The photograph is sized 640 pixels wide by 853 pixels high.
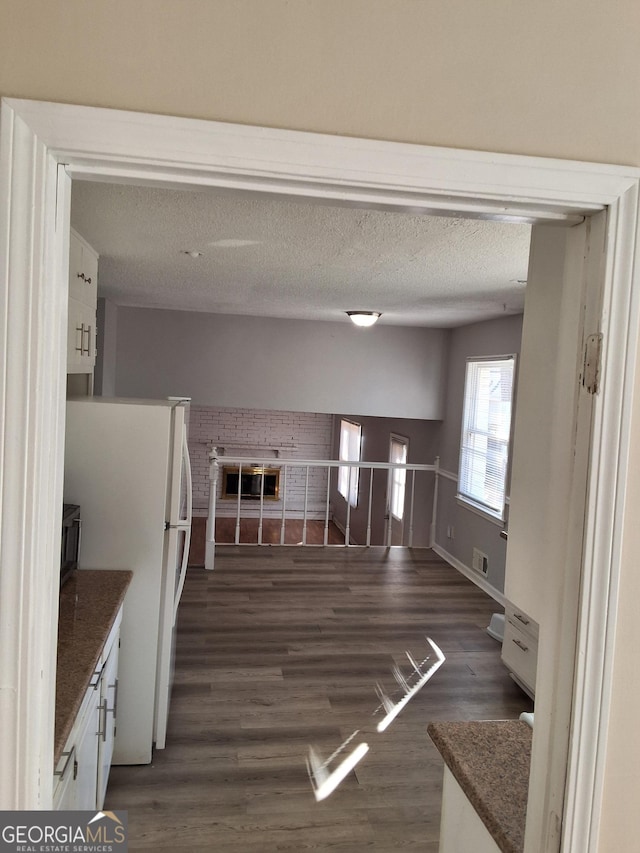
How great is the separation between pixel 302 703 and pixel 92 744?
5.37 ft

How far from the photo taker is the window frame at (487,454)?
206 inches

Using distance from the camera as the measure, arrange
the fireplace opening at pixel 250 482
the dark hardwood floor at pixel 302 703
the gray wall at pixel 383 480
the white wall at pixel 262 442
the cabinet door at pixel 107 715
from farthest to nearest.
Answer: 1. the fireplace opening at pixel 250 482
2. the white wall at pixel 262 442
3. the gray wall at pixel 383 480
4. the dark hardwood floor at pixel 302 703
5. the cabinet door at pixel 107 715

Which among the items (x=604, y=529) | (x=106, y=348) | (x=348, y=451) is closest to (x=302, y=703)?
(x=604, y=529)

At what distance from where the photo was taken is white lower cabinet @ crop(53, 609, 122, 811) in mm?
1747

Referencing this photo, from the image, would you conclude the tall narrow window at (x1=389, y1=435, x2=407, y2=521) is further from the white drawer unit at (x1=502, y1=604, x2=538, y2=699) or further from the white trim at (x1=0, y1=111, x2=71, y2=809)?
the white trim at (x1=0, y1=111, x2=71, y2=809)

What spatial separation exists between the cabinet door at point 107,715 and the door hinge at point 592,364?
6.84 ft

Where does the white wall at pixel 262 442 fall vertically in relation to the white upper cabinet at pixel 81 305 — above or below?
below

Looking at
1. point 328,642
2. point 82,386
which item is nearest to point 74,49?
point 82,386

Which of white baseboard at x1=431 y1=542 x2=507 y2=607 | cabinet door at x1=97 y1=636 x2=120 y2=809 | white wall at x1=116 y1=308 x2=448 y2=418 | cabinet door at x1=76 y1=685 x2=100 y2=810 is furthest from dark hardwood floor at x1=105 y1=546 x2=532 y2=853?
white wall at x1=116 y1=308 x2=448 y2=418

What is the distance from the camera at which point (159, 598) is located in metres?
3.01

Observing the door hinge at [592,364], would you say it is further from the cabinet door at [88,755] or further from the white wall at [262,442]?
the white wall at [262,442]

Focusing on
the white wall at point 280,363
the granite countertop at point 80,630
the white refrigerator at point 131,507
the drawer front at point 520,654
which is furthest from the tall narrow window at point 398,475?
the granite countertop at point 80,630

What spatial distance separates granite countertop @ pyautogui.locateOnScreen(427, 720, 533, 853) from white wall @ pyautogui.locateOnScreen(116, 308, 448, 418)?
16.6ft

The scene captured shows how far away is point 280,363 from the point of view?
657 centimetres
